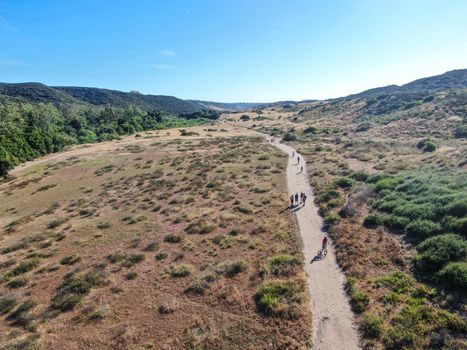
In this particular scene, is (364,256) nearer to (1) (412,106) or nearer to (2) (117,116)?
(1) (412,106)

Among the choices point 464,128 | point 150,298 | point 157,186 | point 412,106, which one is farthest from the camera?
point 412,106

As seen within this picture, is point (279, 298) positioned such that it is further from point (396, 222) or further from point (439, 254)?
point (396, 222)

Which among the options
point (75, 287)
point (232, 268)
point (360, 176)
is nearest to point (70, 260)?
point (75, 287)

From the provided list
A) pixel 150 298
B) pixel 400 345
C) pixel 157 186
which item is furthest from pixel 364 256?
pixel 157 186

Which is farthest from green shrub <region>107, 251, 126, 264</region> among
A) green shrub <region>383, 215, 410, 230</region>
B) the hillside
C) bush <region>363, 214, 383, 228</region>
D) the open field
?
green shrub <region>383, 215, 410, 230</region>

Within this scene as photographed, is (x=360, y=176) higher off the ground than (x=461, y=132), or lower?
lower

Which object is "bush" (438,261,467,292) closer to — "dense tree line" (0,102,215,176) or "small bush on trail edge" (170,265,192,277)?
"small bush on trail edge" (170,265,192,277)

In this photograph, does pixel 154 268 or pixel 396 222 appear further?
pixel 396 222
